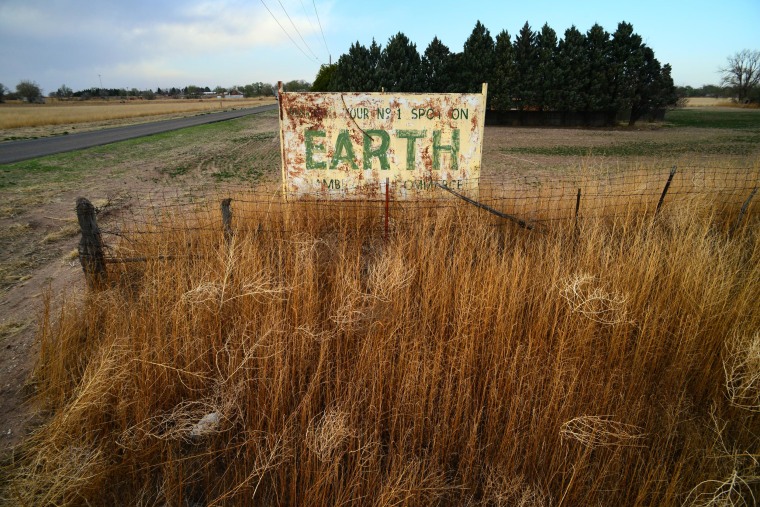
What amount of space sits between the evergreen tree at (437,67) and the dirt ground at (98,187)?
11.4 meters

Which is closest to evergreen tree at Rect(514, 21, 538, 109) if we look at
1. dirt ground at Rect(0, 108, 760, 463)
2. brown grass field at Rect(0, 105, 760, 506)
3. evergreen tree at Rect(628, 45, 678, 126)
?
evergreen tree at Rect(628, 45, 678, 126)

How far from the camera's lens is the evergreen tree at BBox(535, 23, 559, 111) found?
100ft

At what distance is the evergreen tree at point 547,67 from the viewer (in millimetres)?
30609

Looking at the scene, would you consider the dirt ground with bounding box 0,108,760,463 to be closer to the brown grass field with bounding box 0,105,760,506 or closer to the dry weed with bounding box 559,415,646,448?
the brown grass field with bounding box 0,105,760,506

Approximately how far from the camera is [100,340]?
307 centimetres

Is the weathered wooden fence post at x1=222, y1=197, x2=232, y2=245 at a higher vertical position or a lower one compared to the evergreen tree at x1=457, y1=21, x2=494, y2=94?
lower

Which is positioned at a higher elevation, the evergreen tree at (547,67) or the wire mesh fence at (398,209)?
the evergreen tree at (547,67)

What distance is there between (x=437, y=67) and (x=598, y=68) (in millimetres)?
12877

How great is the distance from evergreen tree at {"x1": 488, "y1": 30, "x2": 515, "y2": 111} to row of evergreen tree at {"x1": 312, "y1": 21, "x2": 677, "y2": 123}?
0.24 ft

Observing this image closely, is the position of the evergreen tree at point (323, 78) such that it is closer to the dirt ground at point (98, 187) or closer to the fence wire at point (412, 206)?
the dirt ground at point (98, 187)

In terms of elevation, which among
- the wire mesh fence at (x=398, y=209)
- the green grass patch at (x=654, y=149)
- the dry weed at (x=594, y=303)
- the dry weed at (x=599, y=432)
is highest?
the green grass patch at (x=654, y=149)

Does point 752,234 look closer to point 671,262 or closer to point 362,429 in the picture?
point 671,262

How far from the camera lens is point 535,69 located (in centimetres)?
3156

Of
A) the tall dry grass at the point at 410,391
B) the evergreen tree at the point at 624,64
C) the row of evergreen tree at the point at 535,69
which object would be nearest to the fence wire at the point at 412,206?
the tall dry grass at the point at 410,391
